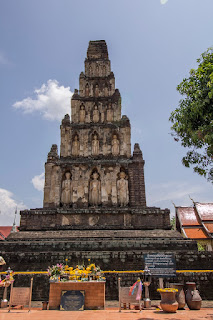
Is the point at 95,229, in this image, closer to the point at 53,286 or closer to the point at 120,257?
the point at 120,257

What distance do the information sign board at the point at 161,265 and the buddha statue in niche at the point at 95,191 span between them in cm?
920

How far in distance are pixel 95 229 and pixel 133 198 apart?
13.7 feet

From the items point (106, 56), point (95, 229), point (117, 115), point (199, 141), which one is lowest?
point (95, 229)

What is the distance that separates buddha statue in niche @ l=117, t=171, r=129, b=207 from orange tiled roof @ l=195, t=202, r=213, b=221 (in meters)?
11.7

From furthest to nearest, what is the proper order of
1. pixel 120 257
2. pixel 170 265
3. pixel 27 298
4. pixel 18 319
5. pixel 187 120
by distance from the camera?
pixel 120 257, pixel 170 265, pixel 187 120, pixel 27 298, pixel 18 319

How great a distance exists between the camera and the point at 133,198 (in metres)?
20.6

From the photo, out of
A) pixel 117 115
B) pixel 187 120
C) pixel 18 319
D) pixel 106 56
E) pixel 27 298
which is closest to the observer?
pixel 18 319

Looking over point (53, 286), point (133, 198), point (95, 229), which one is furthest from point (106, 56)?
point (53, 286)

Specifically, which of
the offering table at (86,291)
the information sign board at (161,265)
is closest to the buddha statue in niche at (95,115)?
the information sign board at (161,265)

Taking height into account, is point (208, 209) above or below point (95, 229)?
above

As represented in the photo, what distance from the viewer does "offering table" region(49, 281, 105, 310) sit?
371 inches

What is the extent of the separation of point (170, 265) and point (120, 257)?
2901mm

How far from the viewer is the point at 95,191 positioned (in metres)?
20.8

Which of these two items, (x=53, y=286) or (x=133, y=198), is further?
(x=133, y=198)
